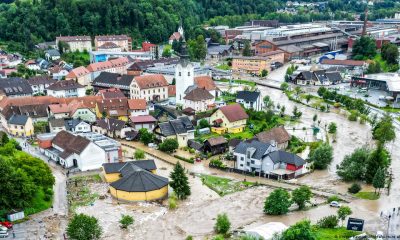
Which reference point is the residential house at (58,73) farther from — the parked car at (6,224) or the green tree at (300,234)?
the green tree at (300,234)

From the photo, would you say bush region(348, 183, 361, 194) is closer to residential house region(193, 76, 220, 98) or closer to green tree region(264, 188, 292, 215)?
green tree region(264, 188, 292, 215)

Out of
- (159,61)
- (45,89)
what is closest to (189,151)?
(45,89)

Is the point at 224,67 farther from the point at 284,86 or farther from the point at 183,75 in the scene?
the point at 183,75

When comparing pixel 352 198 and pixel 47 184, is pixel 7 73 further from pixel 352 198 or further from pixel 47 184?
pixel 352 198

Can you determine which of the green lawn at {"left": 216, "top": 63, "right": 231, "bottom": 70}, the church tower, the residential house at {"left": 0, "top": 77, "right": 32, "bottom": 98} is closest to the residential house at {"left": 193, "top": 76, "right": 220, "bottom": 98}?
the church tower

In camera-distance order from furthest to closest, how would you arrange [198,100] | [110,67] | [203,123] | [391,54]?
[391,54], [110,67], [198,100], [203,123]

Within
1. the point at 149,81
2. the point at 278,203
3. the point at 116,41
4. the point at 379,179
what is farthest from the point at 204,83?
the point at 116,41
